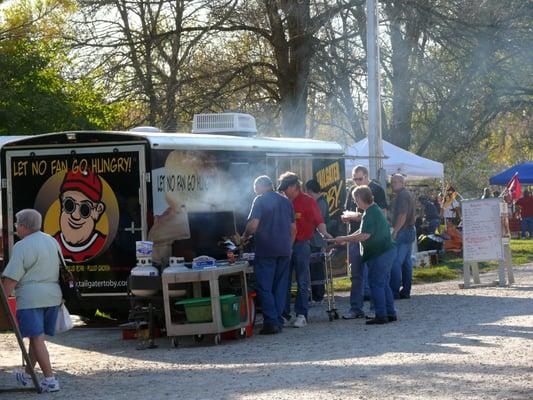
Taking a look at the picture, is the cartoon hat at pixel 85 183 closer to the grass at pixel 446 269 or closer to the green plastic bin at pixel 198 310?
the green plastic bin at pixel 198 310

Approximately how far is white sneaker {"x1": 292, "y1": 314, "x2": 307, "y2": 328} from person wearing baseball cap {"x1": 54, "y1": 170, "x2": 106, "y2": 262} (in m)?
2.57

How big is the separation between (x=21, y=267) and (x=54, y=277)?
1.02 feet

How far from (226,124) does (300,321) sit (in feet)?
13.4

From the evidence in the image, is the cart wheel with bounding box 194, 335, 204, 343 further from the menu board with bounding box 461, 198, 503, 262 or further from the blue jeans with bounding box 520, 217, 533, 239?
the blue jeans with bounding box 520, 217, 533, 239

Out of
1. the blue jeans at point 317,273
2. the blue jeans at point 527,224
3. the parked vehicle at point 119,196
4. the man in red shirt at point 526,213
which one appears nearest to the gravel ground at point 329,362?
the parked vehicle at point 119,196

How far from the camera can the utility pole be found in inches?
817

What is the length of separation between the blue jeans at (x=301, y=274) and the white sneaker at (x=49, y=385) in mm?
4948

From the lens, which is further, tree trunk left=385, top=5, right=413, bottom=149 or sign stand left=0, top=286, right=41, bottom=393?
tree trunk left=385, top=5, right=413, bottom=149

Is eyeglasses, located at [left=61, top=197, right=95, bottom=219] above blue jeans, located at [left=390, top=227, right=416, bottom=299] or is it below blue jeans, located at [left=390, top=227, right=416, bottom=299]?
above

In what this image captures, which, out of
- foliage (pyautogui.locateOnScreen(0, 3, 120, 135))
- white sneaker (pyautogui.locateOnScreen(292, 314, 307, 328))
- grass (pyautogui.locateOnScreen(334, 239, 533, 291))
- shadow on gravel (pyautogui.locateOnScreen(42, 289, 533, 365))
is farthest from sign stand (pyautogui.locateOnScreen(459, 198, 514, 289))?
foliage (pyautogui.locateOnScreen(0, 3, 120, 135))

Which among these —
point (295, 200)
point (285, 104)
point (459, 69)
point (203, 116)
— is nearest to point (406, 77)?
point (459, 69)

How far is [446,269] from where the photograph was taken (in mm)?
23188

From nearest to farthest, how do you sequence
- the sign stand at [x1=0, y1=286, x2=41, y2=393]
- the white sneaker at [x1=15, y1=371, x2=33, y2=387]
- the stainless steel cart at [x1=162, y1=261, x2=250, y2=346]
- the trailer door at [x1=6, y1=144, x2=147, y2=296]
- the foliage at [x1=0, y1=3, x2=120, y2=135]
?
the sign stand at [x1=0, y1=286, x2=41, y2=393], the white sneaker at [x1=15, y1=371, x2=33, y2=387], the stainless steel cart at [x1=162, y1=261, x2=250, y2=346], the trailer door at [x1=6, y1=144, x2=147, y2=296], the foliage at [x1=0, y1=3, x2=120, y2=135]

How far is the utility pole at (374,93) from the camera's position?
20.8 metres
